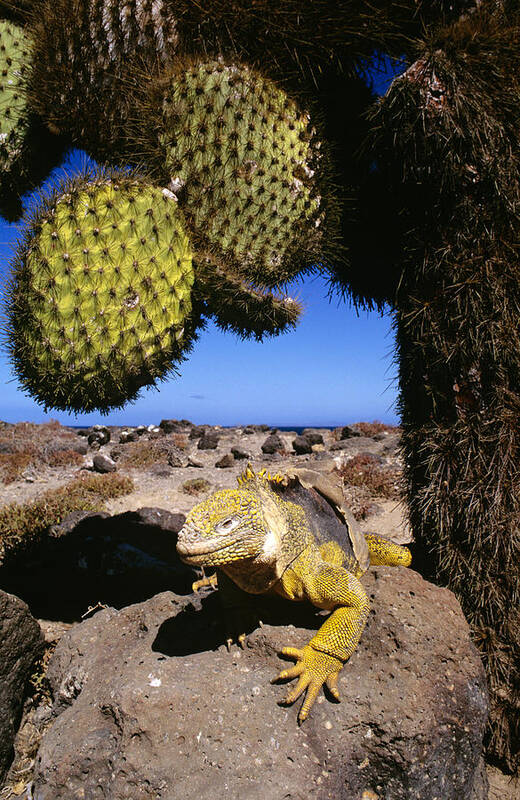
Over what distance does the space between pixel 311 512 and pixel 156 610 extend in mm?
1367

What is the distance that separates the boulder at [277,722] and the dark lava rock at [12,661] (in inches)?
39.0

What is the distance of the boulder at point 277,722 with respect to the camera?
2215 millimetres

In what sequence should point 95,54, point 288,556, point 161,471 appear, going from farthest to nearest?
point 161,471 → point 95,54 → point 288,556

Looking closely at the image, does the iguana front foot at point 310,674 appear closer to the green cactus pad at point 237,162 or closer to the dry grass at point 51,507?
the green cactus pad at point 237,162

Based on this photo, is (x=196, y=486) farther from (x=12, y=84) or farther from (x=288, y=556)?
(x=288, y=556)

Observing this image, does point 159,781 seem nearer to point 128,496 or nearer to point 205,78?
point 205,78

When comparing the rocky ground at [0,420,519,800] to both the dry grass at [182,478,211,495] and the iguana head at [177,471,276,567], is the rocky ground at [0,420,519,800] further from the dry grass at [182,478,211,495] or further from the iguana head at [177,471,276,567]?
the iguana head at [177,471,276,567]

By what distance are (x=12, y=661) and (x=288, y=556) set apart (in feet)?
8.73

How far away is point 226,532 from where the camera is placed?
83.9 inches

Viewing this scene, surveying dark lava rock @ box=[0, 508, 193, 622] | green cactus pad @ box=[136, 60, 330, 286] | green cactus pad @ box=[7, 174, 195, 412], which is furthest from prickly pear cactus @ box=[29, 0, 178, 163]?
dark lava rock @ box=[0, 508, 193, 622]

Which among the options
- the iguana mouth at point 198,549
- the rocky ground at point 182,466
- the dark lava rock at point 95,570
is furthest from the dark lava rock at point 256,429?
the iguana mouth at point 198,549

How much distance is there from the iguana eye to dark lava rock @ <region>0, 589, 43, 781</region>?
2.40 metres

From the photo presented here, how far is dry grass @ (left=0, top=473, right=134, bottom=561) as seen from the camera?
707cm

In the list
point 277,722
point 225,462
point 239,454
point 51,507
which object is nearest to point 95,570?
point 51,507
